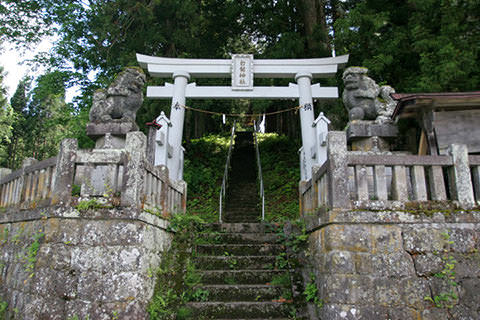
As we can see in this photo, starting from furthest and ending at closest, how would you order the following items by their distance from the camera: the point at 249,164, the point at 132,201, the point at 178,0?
the point at 249,164 < the point at 178,0 < the point at 132,201

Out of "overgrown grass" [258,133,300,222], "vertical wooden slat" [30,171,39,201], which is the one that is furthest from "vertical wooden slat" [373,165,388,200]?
"vertical wooden slat" [30,171,39,201]

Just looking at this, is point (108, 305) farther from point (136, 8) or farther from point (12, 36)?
point (12, 36)

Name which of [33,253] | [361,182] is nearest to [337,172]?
[361,182]

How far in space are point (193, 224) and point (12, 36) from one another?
1082 centimetres

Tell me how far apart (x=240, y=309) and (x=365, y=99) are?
4322mm

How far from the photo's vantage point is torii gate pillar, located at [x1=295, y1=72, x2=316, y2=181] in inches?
335

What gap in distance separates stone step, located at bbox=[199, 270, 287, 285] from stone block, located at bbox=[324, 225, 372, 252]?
160cm

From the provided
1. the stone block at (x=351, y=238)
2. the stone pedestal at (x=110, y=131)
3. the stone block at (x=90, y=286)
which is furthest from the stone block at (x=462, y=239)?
the stone pedestal at (x=110, y=131)

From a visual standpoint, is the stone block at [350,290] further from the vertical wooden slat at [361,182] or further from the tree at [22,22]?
the tree at [22,22]

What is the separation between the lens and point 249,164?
1398cm

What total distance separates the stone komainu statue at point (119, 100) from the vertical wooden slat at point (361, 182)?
4239mm

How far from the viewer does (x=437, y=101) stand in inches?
209

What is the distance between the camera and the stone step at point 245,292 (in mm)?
4723

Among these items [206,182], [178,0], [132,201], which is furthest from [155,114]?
[132,201]
